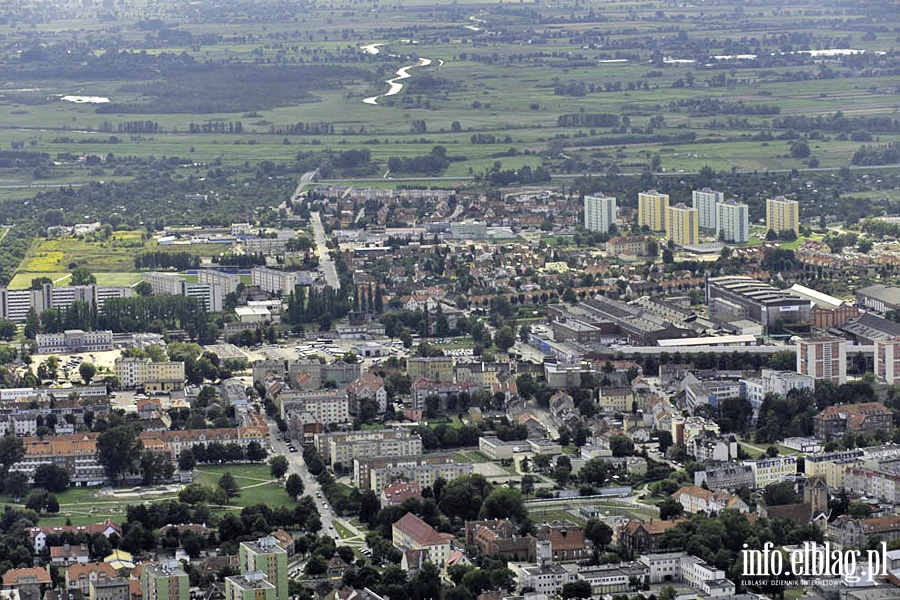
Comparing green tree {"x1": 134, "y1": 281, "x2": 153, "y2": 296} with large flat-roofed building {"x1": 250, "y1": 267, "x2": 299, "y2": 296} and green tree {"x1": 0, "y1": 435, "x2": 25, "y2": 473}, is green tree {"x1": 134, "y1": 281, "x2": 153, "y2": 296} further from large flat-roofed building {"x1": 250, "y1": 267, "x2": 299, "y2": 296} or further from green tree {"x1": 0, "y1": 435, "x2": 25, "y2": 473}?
green tree {"x1": 0, "y1": 435, "x2": 25, "y2": 473}

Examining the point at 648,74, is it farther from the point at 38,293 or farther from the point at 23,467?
the point at 23,467

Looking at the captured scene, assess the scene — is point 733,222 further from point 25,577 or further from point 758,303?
point 25,577

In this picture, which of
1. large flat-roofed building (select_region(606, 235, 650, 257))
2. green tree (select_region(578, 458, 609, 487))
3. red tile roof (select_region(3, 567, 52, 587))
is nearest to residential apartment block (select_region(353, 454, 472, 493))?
green tree (select_region(578, 458, 609, 487))

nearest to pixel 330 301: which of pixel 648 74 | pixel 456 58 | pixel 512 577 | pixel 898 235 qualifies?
pixel 898 235

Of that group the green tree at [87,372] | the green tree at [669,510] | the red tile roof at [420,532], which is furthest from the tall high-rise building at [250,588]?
the green tree at [87,372]

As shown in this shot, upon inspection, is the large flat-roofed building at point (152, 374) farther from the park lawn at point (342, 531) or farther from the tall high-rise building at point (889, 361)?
the tall high-rise building at point (889, 361)

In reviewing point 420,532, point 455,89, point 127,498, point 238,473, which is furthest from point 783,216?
point 455,89
